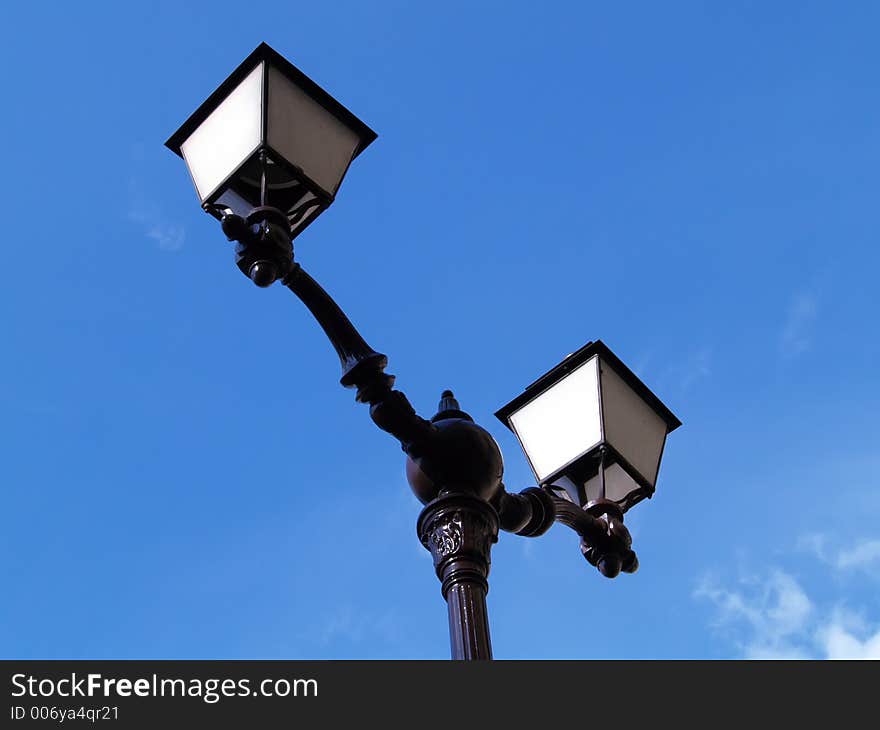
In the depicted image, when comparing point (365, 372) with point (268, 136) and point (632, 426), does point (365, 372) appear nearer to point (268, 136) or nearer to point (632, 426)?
point (268, 136)

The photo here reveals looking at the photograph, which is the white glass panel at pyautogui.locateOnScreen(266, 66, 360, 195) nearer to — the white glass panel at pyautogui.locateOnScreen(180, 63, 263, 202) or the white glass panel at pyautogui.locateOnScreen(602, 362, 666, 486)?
the white glass panel at pyautogui.locateOnScreen(180, 63, 263, 202)

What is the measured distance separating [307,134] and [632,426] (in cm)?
194

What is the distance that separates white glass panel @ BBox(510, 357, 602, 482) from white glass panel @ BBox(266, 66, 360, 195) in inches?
56.7

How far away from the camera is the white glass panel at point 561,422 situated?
5742 mm

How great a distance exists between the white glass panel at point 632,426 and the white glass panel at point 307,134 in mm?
1517

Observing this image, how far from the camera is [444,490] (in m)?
4.70

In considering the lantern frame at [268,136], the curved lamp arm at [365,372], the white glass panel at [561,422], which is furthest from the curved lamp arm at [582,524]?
the lantern frame at [268,136]

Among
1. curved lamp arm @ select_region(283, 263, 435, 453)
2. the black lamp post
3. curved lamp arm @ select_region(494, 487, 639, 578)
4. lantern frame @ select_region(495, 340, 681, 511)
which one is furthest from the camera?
lantern frame @ select_region(495, 340, 681, 511)

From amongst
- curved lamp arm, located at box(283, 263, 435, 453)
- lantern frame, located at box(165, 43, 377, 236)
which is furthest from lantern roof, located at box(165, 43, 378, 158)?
curved lamp arm, located at box(283, 263, 435, 453)

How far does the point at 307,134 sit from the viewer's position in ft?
16.3

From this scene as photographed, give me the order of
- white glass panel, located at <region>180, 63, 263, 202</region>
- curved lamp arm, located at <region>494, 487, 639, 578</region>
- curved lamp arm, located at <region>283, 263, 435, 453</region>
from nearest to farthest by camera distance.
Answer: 1. curved lamp arm, located at <region>283, 263, 435, 453</region>
2. white glass panel, located at <region>180, 63, 263, 202</region>
3. curved lamp arm, located at <region>494, 487, 639, 578</region>

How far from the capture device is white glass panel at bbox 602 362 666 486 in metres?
5.76
